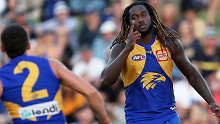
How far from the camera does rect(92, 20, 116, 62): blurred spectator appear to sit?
1109 cm

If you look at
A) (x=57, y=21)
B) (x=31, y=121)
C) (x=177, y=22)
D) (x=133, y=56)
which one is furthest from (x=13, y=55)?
(x=57, y=21)

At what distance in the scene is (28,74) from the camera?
4.91 m

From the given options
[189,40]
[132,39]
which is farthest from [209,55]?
[132,39]

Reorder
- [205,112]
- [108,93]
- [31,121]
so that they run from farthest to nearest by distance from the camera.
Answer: [108,93] → [205,112] → [31,121]

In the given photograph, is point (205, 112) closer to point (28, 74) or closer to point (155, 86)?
point (155, 86)

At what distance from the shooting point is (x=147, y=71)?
514 centimetres

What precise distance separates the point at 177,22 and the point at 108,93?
2.54 metres

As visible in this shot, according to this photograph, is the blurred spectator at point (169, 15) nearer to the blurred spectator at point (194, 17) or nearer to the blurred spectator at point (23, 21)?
the blurred spectator at point (194, 17)

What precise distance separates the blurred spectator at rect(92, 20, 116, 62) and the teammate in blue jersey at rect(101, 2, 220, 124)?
5.65 meters

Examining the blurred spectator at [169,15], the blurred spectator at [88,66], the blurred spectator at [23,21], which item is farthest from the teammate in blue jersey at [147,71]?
the blurred spectator at [23,21]

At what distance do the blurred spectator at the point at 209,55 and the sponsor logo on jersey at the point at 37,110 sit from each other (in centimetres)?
608

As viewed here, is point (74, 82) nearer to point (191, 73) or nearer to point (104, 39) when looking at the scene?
point (191, 73)

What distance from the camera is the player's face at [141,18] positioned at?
5188 mm

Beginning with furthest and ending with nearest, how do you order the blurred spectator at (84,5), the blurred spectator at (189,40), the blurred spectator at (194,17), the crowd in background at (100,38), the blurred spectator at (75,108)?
the blurred spectator at (84,5), the blurred spectator at (194,17), the blurred spectator at (189,40), the blurred spectator at (75,108), the crowd in background at (100,38)
